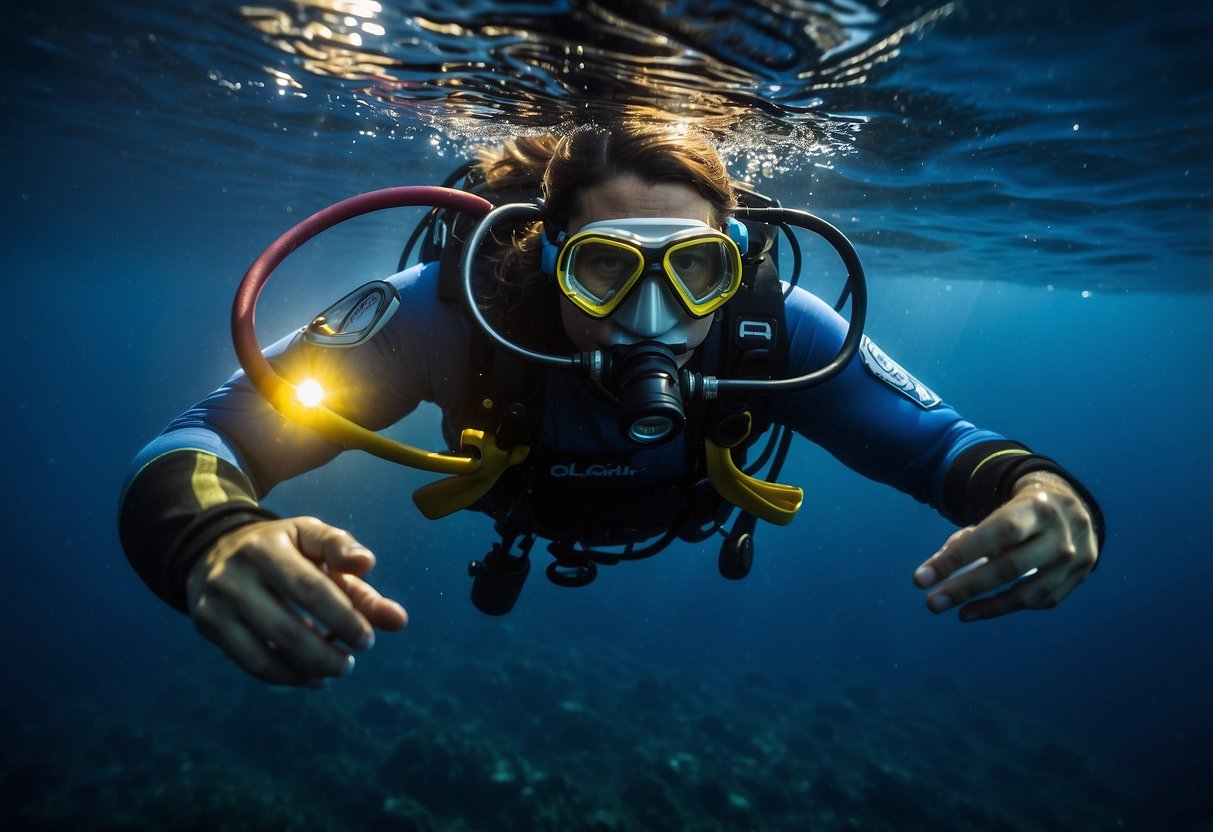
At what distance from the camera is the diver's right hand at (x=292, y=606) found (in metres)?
1.35

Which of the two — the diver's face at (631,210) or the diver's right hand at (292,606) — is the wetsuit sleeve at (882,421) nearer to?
the diver's face at (631,210)

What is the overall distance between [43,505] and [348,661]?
52.2m

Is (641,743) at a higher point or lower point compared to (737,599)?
higher

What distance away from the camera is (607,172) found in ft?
9.23

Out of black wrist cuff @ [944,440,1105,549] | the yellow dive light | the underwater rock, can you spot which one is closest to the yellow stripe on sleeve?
the yellow dive light

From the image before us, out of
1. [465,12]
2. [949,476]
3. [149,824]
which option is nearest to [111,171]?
[149,824]

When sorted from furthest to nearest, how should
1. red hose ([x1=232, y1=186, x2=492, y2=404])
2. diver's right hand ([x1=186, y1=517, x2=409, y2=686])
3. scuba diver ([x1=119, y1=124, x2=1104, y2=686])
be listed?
red hose ([x1=232, y1=186, x2=492, y2=404])
scuba diver ([x1=119, y1=124, x2=1104, y2=686])
diver's right hand ([x1=186, y1=517, x2=409, y2=686])

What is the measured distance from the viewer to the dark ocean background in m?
5.20

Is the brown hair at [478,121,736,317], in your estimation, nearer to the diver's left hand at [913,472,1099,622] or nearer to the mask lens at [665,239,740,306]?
the mask lens at [665,239,740,306]

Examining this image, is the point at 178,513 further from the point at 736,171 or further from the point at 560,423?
the point at 736,171

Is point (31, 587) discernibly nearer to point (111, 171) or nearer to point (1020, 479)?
point (111, 171)

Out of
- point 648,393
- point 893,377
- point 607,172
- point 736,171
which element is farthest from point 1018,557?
point 736,171

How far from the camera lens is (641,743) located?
11.6 m

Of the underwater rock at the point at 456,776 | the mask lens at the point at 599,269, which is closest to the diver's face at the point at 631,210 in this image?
the mask lens at the point at 599,269
